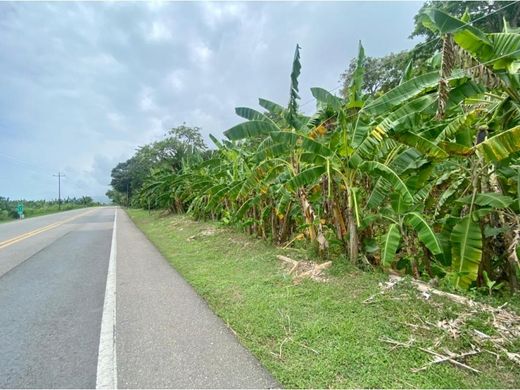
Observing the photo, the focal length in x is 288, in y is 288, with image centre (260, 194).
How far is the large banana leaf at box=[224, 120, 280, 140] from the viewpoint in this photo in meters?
5.21

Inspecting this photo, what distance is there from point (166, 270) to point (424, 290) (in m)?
4.67

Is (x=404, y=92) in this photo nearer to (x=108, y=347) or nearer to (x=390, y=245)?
(x=390, y=245)

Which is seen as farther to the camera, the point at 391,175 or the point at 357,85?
the point at 357,85

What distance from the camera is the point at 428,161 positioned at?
392cm

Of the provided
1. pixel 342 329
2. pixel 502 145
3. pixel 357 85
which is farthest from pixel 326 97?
pixel 342 329

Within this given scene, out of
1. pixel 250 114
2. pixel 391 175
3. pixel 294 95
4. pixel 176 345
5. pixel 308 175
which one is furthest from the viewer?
pixel 250 114

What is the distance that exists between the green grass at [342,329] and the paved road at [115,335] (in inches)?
10.8

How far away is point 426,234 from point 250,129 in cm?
326

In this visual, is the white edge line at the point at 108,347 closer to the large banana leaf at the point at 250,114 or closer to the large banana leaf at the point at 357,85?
the large banana leaf at the point at 250,114

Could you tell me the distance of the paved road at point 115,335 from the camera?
2488mm

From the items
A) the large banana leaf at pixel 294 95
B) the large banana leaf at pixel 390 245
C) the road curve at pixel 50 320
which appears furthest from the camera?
the large banana leaf at pixel 294 95

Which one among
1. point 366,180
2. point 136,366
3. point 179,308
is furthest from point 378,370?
point 366,180

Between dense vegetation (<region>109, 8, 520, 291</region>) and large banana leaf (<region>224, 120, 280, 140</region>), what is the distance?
2 centimetres

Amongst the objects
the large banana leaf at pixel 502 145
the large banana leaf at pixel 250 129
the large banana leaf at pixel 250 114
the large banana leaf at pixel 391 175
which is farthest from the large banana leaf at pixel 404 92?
the large banana leaf at pixel 250 114
